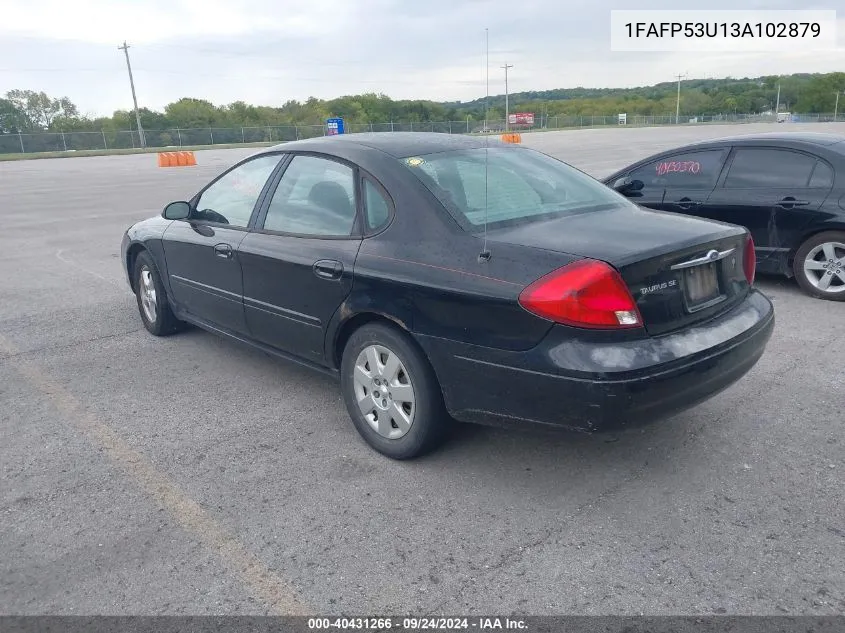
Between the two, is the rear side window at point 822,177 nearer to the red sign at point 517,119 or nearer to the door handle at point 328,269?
the red sign at point 517,119

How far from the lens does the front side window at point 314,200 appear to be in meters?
3.91

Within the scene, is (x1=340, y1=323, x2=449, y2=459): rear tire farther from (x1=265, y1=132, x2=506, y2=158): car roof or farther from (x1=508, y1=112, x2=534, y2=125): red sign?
(x1=508, y1=112, x2=534, y2=125): red sign

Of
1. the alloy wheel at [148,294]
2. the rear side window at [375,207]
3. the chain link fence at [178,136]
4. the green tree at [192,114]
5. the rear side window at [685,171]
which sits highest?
the green tree at [192,114]

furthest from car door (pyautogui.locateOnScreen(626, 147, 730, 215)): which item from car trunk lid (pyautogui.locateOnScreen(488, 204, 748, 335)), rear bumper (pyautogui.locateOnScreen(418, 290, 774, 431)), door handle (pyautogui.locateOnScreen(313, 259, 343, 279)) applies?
door handle (pyautogui.locateOnScreen(313, 259, 343, 279))

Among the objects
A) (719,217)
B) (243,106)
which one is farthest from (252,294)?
(243,106)

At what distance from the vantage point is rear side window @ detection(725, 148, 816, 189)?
6434 mm

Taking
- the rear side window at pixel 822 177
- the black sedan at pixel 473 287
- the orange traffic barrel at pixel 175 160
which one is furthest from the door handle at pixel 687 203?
the orange traffic barrel at pixel 175 160

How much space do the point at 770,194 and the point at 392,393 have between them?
4606 mm

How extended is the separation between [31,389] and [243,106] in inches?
3282

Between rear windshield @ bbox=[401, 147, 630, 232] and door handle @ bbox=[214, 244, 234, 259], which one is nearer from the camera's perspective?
rear windshield @ bbox=[401, 147, 630, 232]

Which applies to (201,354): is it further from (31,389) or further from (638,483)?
(638,483)

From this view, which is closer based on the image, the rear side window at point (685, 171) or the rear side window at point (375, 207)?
the rear side window at point (375, 207)

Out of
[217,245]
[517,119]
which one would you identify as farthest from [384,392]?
[517,119]

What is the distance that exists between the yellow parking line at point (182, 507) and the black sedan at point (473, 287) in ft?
3.15
